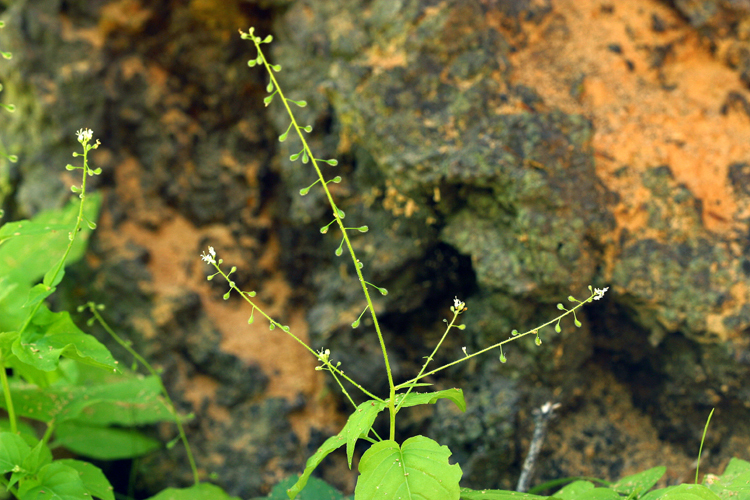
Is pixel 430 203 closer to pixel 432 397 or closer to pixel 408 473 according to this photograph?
pixel 432 397

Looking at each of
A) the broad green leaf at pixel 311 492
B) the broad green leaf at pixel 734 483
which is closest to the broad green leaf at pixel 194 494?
the broad green leaf at pixel 311 492

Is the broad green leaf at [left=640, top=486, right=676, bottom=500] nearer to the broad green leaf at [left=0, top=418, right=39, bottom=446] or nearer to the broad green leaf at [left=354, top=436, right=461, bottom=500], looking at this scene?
the broad green leaf at [left=354, top=436, right=461, bottom=500]

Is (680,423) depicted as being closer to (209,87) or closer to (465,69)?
(465,69)

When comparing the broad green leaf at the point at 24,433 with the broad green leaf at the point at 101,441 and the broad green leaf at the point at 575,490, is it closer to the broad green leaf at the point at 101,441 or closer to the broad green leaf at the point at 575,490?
the broad green leaf at the point at 101,441

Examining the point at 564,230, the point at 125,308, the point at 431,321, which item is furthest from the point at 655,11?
the point at 125,308

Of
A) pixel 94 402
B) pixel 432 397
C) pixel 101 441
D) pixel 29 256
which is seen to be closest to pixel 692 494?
pixel 432 397

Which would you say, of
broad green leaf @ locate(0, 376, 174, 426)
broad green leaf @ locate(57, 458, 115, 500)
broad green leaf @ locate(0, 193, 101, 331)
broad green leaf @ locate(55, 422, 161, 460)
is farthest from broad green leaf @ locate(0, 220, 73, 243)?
broad green leaf @ locate(55, 422, 161, 460)
